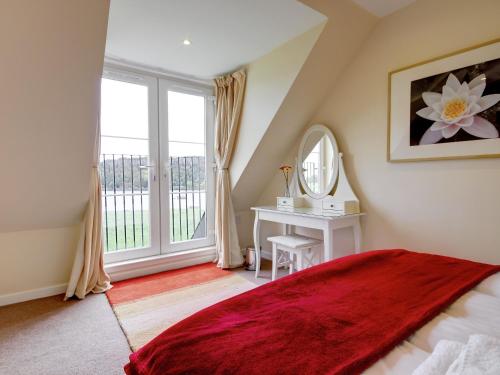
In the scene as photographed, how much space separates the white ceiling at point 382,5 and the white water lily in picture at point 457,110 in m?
0.69

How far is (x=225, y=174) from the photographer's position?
3.23 meters

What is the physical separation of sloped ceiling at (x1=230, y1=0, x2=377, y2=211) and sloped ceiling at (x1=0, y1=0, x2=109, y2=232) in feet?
4.77

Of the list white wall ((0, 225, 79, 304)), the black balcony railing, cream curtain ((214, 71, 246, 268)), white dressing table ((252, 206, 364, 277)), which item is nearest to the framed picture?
white dressing table ((252, 206, 364, 277))

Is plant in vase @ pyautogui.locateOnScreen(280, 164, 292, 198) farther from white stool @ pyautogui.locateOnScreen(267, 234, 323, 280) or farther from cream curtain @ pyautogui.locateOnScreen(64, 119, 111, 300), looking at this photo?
cream curtain @ pyautogui.locateOnScreen(64, 119, 111, 300)

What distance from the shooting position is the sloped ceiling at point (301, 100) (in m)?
2.16

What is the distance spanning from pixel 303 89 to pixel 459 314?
81.5 inches

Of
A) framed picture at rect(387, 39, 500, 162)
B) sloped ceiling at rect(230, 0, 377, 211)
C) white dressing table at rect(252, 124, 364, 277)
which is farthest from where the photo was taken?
white dressing table at rect(252, 124, 364, 277)

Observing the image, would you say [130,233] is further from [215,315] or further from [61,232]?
[215,315]

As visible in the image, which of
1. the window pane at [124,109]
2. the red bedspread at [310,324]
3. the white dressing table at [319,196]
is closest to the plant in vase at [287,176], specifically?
the white dressing table at [319,196]

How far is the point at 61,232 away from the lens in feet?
8.47

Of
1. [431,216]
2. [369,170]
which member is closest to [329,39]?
[369,170]

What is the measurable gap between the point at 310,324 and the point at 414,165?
1.73 m

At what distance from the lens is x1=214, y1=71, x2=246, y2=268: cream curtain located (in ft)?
10.3

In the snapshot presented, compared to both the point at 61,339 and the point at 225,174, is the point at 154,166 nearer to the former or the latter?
the point at 225,174
